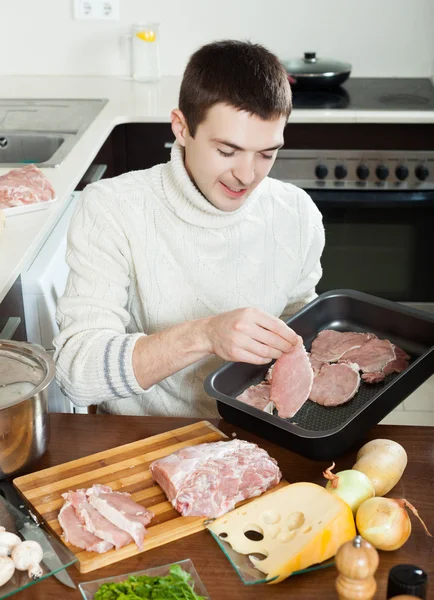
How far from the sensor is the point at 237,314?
1451 millimetres

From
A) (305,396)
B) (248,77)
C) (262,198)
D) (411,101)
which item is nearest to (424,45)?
(411,101)

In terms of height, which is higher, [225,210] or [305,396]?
[225,210]

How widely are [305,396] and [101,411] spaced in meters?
0.57

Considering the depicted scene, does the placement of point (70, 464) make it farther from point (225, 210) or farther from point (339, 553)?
point (225, 210)

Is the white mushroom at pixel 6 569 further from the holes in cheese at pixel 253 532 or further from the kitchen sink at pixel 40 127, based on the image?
the kitchen sink at pixel 40 127

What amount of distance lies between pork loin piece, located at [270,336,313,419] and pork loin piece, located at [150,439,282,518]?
0.58 ft

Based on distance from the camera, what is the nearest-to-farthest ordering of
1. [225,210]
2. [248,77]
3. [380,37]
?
[248,77], [225,210], [380,37]

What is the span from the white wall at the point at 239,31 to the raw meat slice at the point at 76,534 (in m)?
2.74

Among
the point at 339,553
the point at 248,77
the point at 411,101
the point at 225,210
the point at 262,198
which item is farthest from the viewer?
the point at 411,101

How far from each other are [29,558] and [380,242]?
96.7 inches

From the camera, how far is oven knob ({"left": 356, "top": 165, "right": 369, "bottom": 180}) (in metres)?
3.17

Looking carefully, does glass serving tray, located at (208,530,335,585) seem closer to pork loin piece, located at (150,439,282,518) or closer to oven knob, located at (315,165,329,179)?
pork loin piece, located at (150,439,282,518)

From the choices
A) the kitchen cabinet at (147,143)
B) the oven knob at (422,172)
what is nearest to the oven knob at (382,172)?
the oven knob at (422,172)

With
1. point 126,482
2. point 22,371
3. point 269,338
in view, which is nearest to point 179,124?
point 269,338
